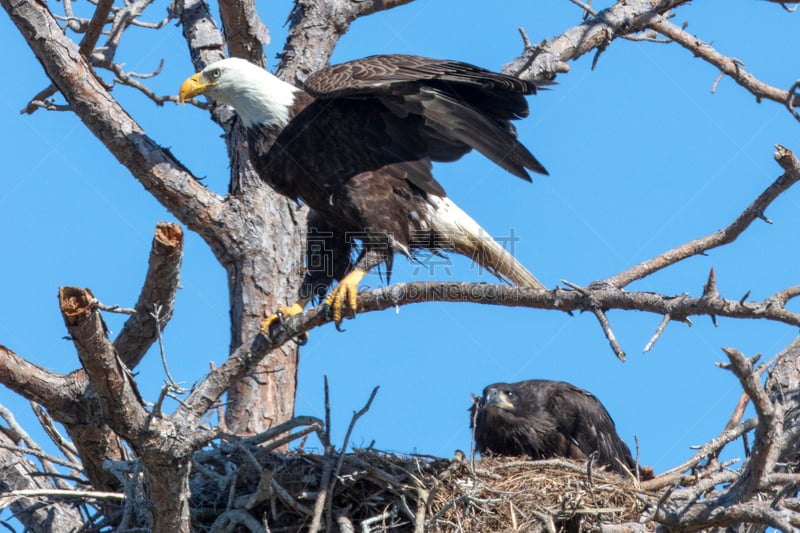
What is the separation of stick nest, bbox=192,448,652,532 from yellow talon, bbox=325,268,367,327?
695 millimetres

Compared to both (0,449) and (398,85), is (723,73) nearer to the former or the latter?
(398,85)

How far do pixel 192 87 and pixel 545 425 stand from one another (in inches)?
118

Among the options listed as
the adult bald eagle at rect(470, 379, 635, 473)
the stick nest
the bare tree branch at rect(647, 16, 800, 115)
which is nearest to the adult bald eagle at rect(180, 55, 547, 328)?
the adult bald eagle at rect(470, 379, 635, 473)

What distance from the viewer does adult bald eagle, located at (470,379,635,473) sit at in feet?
20.2

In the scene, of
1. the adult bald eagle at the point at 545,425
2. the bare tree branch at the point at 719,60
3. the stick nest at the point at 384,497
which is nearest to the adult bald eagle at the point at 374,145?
the adult bald eagle at the point at 545,425

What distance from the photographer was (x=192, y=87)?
6320mm

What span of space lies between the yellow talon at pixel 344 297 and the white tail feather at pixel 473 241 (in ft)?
2.56

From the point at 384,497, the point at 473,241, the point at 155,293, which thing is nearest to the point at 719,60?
the point at 473,241

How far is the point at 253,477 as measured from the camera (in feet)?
16.1

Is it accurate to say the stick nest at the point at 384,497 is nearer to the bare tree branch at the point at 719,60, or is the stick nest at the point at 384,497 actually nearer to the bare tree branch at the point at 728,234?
the bare tree branch at the point at 728,234

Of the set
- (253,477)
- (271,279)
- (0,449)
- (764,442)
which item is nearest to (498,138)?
(271,279)

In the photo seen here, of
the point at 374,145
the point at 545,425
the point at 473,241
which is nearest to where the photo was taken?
the point at 374,145

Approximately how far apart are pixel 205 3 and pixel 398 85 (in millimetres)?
2318

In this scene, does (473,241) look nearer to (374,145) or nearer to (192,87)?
(374,145)
